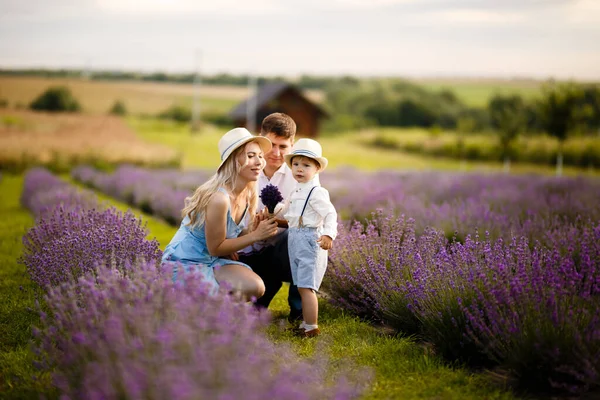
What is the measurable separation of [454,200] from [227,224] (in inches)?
181

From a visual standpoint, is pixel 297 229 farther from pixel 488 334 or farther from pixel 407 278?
pixel 488 334

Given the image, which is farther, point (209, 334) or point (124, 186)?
point (124, 186)

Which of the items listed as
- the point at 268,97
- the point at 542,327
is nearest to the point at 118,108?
the point at 268,97

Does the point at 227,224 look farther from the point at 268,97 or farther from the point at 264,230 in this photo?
the point at 268,97

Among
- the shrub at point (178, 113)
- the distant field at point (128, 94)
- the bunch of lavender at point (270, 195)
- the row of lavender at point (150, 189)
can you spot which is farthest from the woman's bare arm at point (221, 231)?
the shrub at point (178, 113)

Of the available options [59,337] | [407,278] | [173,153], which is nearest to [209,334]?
[59,337]

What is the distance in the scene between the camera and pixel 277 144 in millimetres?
4504

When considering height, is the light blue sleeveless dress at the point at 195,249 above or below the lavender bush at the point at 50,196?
above

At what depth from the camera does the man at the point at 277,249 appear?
436 centimetres

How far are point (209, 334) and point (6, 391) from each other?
3.85 ft

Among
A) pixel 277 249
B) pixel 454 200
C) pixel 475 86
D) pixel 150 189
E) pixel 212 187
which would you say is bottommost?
pixel 150 189

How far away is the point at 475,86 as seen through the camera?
59312 millimetres

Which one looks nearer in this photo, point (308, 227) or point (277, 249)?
point (308, 227)

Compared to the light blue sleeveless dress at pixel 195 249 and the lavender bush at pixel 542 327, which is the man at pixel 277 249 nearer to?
the light blue sleeveless dress at pixel 195 249
